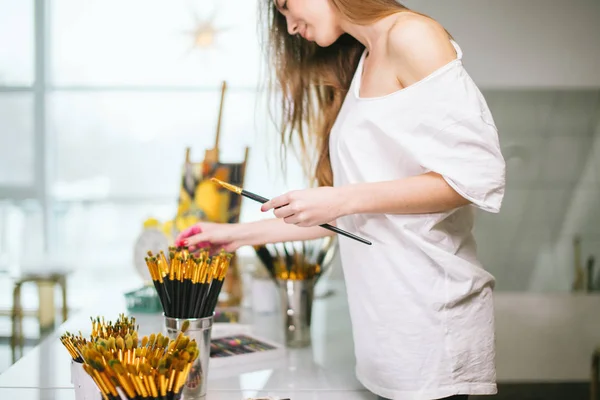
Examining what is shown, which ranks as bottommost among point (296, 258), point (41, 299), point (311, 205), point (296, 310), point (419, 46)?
point (41, 299)

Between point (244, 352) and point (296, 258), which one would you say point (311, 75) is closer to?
A: point (296, 258)

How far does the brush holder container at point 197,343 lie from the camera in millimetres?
1183

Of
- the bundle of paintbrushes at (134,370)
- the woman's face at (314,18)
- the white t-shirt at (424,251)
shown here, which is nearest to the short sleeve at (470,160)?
the white t-shirt at (424,251)

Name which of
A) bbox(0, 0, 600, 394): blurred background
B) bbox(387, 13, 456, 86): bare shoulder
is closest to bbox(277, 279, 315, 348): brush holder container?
bbox(387, 13, 456, 86): bare shoulder

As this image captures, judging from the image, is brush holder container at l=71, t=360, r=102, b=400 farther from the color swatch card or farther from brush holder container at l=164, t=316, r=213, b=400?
the color swatch card

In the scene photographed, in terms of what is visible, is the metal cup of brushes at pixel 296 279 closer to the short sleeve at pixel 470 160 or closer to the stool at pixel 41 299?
the short sleeve at pixel 470 160

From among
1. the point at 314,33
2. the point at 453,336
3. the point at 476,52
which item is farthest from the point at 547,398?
the point at 314,33

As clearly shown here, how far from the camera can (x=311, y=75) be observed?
5.47 ft

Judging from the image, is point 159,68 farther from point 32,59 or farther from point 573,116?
point 573,116

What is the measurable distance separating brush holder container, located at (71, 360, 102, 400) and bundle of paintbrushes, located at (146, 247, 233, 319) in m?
0.19

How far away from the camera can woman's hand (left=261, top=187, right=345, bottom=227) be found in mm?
1189

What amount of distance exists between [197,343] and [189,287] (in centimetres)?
12

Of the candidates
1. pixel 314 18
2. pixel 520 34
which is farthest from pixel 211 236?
pixel 520 34

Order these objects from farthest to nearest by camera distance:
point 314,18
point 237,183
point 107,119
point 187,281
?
point 107,119 < point 237,183 < point 314,18 < point 187,281
